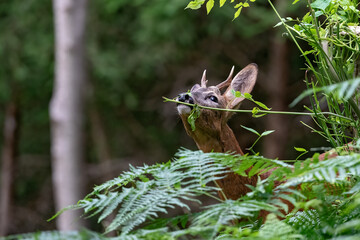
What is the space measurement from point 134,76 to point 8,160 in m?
3.86

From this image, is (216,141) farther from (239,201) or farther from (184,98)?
(239,201)

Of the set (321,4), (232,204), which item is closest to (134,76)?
(321,4)

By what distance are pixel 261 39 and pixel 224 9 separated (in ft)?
7.52

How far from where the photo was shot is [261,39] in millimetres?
12953

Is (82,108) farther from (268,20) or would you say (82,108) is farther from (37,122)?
(37,122)

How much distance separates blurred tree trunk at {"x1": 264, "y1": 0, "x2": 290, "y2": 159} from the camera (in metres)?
11.8

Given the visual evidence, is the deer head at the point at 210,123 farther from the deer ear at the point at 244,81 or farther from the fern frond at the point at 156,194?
the fern frond at the point at 156,194

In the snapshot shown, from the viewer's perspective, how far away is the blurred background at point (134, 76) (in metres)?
11.8

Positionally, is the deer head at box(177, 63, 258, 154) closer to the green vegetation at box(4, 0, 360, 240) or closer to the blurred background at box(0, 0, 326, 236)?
the green vegetation at box(4, 0, 360, 240)

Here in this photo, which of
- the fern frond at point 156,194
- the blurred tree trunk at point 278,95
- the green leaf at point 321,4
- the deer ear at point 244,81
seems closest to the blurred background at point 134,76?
the blurred tree trunk at point 278,95

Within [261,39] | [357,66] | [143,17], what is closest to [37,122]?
[143,17]

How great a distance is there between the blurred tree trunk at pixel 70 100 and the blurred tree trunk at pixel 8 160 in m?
4.44

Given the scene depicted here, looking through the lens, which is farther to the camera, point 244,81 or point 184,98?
point 244,81

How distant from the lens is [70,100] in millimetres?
9805
